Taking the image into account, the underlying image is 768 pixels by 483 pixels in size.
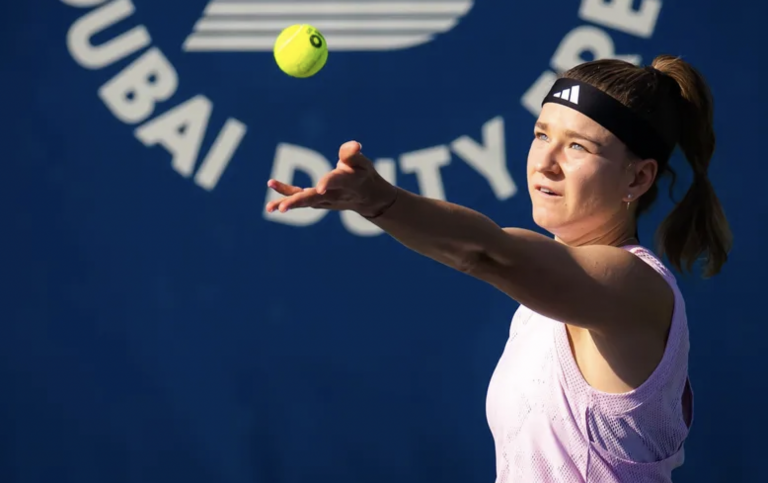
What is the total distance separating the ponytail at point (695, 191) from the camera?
5.30 feet

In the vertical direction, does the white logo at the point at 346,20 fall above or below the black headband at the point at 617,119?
above

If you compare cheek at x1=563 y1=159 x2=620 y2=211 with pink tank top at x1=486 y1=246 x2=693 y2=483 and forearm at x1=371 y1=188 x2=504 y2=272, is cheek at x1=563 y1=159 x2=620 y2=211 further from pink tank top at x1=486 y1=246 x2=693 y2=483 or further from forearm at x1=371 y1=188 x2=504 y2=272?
forearm at x1=371 y1=188 x2=504 y2=272

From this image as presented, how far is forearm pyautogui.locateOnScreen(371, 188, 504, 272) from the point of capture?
1139mm

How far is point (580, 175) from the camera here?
152cm

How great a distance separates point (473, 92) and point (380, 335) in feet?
2.44

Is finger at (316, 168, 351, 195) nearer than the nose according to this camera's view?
Yes

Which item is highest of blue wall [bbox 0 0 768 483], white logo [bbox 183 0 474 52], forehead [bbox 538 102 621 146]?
white logo [bbox 183 0 474 52]

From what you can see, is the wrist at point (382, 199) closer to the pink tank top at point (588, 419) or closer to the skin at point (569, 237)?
the skin at point (569, 237)

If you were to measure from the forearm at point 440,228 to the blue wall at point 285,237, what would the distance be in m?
1.54

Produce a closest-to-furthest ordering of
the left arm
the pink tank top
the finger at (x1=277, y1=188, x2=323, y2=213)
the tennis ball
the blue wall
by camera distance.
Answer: the finger at (x1=277, y1=188, x2=323, y2=213) → the left arm → the pink tank top → the tennis ball → the blue wall

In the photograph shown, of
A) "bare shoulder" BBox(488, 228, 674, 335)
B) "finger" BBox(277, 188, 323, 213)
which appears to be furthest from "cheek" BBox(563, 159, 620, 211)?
"finger" BBox(277, 188, 323, 213)

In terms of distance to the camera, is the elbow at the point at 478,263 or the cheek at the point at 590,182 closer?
the elbow at the point at 478,263

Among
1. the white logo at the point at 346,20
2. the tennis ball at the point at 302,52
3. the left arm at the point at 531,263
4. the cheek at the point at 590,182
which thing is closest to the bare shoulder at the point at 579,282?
the left arm at the point at 531,263

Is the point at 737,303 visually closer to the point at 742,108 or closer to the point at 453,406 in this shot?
the point at 742,108
